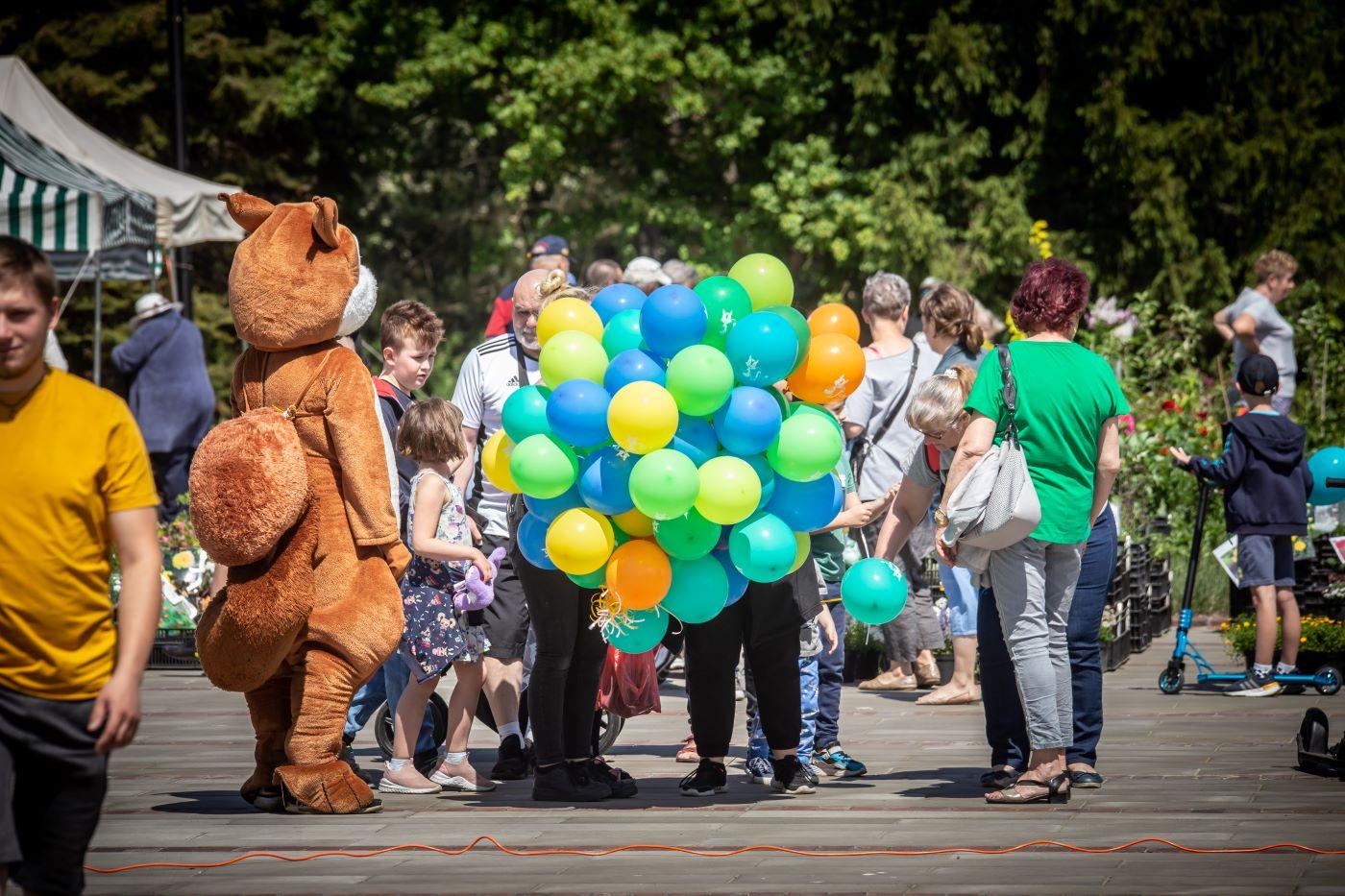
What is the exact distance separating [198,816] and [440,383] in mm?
31988

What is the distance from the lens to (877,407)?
979 cm

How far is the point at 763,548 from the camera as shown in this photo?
6422 millimetres

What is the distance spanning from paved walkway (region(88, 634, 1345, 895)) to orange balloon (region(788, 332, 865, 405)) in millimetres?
1581

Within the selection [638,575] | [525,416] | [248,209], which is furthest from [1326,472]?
[248,209]

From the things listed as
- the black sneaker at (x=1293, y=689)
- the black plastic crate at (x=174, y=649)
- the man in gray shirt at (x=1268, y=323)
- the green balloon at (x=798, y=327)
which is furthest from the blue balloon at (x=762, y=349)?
the man in gray shirt at (x=1268, y=323)

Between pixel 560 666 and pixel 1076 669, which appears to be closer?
pixel 560 666

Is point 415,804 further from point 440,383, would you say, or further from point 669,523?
point 440,383

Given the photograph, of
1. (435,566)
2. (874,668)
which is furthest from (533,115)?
(435,566)

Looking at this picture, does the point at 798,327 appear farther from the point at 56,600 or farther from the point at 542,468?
the point at 56,600

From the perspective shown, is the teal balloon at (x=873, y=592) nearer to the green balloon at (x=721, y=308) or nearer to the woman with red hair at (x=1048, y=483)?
the woman with red hair at (x=1048, y=483)

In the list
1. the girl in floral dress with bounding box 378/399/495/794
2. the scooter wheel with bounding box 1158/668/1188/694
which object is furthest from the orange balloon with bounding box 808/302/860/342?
→ the scooter wheel with bounding box 1158/668/1188/694

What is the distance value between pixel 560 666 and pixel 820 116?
69.3ft

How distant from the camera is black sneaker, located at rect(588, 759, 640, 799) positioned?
7.11m

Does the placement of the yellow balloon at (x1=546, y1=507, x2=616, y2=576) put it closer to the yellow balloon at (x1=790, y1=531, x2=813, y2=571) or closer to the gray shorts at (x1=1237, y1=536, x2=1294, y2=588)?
the yellow balloon at (x1=790, y1=531, x2=813, y2=571)
